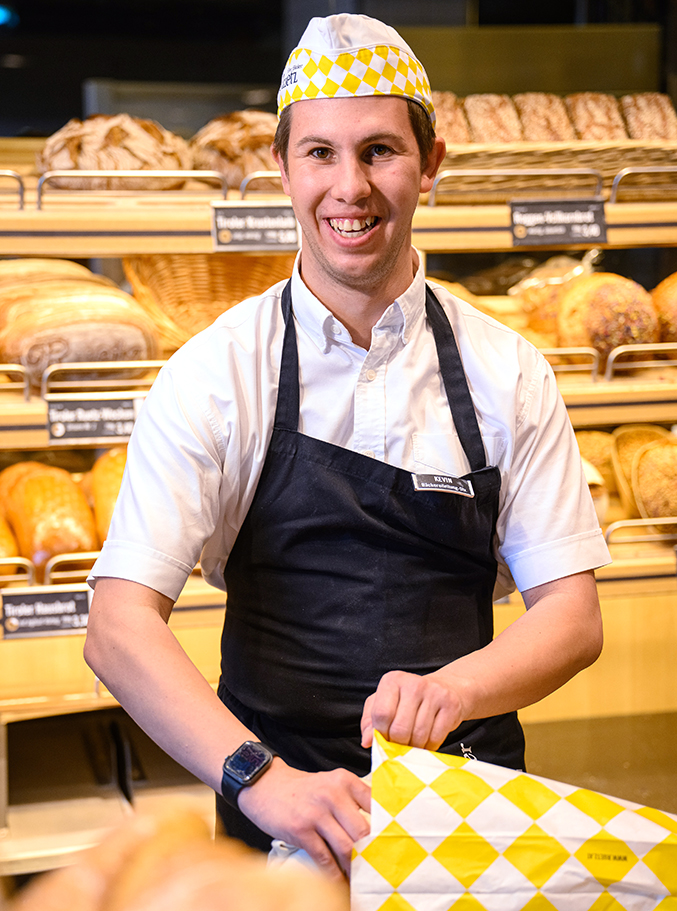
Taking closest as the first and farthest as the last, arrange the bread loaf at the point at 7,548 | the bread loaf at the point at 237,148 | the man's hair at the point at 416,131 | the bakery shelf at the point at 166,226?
the man's hair at the point at 416,131 → the bakery shelf at the point at 166,226 → the bread loaf at the point at 7,548 → the bread loaf at the point at 237,148

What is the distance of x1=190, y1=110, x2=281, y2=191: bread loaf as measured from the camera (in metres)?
2.20

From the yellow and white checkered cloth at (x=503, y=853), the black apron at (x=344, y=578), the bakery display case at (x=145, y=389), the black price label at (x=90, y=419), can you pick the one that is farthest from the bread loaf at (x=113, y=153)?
the yellow and white checkered cloth at (x=503, y=853)

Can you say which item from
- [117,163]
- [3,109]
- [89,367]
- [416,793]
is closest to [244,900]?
[416,793]

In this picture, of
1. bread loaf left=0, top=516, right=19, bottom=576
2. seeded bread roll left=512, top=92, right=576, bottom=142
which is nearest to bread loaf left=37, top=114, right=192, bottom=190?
bread loaf left=0, top=516, right=19, bottom=576

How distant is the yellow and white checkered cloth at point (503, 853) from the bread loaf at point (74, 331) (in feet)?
4.54

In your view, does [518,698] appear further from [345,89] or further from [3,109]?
[3,109]

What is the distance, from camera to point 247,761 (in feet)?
3.22

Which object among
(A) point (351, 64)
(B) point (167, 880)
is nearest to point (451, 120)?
(A) point (351, 64)

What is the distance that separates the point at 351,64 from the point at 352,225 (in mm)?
209

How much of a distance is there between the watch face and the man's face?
2.12ft

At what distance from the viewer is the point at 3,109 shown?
17.4 feet

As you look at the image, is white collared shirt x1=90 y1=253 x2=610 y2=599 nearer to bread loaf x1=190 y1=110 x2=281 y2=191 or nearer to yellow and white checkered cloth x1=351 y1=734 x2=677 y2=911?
yellow and white checkered cloth x1=351 y1=734 x2=677 y2=911

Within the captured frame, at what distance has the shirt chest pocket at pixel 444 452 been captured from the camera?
130cm

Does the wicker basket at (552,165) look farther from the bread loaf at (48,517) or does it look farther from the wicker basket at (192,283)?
the bread loaf at (48,517)
